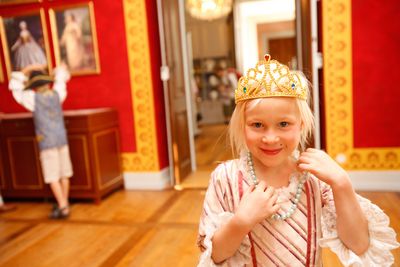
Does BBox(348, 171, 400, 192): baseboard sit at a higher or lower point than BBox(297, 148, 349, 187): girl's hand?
lower

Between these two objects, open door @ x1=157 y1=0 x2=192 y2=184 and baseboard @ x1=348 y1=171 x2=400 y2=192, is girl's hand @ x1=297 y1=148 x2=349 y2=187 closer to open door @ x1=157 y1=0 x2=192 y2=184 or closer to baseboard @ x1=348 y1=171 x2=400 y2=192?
baseboard @ x1=348 y1=171 x2=400 y2=192

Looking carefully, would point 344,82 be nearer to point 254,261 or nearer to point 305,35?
point 305,35

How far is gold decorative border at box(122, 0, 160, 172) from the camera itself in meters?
4.23

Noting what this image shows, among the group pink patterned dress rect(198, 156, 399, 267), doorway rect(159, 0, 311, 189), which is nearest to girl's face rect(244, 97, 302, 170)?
pink patterned dress rect(198, 156, 399, 267)

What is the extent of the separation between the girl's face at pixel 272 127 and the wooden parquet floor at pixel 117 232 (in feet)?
3.74

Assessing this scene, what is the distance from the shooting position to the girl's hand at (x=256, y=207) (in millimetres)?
945

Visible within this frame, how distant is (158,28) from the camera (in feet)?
14.4

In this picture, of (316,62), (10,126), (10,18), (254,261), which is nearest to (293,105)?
(254,261)

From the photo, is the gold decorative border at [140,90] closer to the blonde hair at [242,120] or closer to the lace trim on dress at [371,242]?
the blonde hair at [242,120]

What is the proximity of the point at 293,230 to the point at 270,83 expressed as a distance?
43 cm

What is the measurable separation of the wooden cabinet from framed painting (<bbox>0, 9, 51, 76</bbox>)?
86 centimetres

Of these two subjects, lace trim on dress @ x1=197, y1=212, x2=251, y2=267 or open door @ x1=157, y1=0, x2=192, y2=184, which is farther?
open door @ x1=157, y1=0, x2=192, y2=184

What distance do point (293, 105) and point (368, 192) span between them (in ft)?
10.7

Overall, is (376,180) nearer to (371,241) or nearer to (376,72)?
(376,72)
